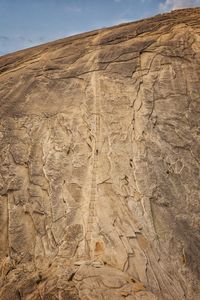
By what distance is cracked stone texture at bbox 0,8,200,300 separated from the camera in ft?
27.9

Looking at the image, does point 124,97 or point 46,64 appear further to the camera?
point 46,64

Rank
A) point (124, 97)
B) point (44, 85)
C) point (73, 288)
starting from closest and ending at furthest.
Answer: point (73, 288) → point (124, 97) → point (44, 85)

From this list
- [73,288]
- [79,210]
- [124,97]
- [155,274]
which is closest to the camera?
[73,288]

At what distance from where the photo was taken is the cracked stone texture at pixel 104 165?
8.51 m

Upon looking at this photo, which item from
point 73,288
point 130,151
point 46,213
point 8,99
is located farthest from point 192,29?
point 73,288

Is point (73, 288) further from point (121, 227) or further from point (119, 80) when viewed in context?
point (119, 80)

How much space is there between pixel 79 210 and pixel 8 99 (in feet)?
12.9

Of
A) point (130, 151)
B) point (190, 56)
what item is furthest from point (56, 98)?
point (190, 56)

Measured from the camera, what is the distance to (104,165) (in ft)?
31.7


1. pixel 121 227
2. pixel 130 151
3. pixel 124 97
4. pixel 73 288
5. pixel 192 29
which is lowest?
pixel 73 288

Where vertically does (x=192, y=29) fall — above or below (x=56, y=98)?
above

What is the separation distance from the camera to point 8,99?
11141 millimetres

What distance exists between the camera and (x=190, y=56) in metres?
10.8

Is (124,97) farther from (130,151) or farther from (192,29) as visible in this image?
(192,29)
